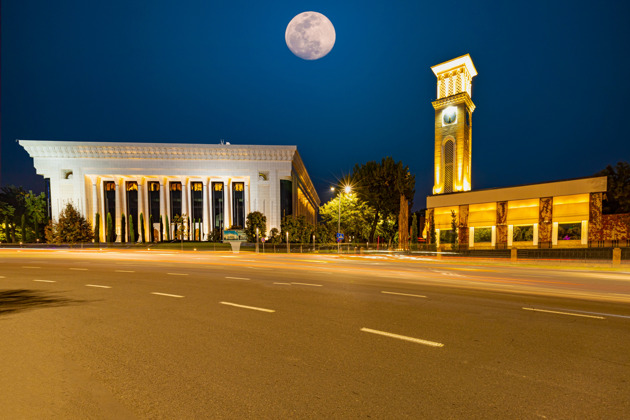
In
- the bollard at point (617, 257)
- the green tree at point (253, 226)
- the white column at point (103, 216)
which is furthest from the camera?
the white column at point (103, 216)

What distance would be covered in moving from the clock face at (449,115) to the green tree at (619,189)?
29408mm

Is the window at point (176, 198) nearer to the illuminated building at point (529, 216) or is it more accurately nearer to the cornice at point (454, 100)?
the illuminated building at point (529, 216)

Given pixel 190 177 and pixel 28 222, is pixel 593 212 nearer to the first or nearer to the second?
pixel 190 177

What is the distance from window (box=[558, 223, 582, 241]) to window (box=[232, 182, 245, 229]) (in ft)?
182

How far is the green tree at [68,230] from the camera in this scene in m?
52.2

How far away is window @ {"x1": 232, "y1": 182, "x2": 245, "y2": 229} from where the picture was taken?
69500 mm

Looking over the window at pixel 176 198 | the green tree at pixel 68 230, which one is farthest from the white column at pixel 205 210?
the green tree at pixel 68 230

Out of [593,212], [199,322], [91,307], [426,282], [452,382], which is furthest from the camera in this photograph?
[593,212]

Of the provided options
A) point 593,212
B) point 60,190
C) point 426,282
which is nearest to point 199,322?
point 426,282

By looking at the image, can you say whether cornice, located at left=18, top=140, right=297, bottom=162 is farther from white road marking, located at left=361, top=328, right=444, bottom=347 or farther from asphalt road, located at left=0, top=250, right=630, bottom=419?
white road marking, located at left=361, top=328, right=444, bottom=347

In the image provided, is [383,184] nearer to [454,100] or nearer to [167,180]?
[454,100]

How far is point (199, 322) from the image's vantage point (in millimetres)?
6543

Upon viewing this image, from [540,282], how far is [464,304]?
679 cm

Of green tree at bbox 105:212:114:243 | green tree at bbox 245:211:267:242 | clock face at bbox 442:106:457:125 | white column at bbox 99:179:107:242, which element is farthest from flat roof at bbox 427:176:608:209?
white column at bbox 99:179:107:242
